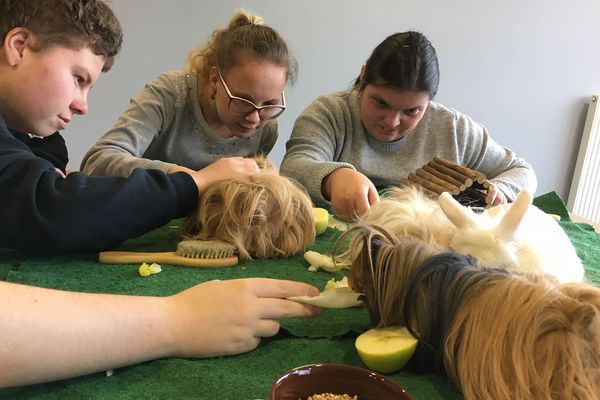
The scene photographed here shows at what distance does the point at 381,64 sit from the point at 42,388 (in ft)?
4.33

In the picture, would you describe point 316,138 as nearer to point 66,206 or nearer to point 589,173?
point 66,206

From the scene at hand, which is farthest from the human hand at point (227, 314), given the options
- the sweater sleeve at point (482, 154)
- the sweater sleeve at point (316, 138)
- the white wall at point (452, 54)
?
the white wall at point (452, 54)

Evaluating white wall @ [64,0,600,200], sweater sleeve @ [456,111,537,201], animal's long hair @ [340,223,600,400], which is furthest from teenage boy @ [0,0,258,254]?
white wall @ [64,0,600,200]

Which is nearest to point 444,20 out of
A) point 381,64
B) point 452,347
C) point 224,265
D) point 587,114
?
point 587,114

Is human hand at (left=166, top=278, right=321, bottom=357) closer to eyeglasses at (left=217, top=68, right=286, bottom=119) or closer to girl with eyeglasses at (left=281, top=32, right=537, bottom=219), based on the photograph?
girl with eyeglasses at (left=281, top=32, right=537, bottom=219)

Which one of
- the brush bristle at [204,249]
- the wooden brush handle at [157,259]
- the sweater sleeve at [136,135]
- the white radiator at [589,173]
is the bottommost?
the white radiator at [589,173]

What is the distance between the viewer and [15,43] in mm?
1050

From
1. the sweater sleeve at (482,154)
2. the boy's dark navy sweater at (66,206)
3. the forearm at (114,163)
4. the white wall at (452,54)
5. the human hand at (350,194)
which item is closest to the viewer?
the boy's dark navy sweater at (66,206)

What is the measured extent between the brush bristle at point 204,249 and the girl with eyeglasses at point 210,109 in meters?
0.32

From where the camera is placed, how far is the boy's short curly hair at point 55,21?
1062 mm

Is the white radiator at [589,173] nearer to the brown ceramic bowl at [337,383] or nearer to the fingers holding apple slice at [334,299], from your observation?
the fingers holding apple slice at [334,299]

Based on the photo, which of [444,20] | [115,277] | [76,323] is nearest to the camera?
[76,323]

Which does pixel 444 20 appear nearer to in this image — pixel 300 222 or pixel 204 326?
pixel 300 222

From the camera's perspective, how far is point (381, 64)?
161 centimetres
